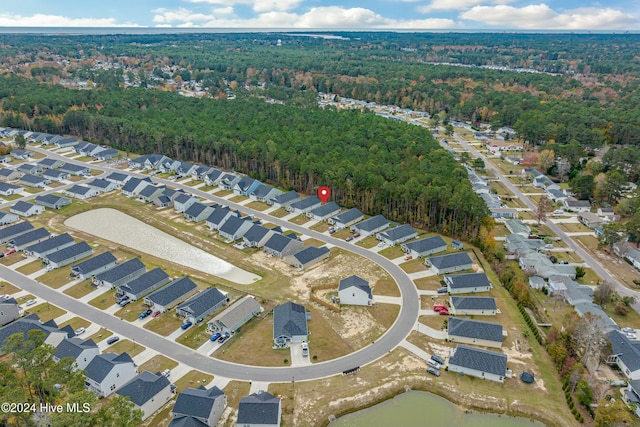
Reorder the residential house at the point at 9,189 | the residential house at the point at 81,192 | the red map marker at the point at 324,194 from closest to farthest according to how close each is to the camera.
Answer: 1. the red map marker at the point at 324,194
2. the residential house at the point at 81,192
3. the residential house at the point at 9,189

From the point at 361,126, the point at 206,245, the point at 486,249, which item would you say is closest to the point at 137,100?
the point at 361,126

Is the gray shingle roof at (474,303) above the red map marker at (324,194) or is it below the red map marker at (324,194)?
below

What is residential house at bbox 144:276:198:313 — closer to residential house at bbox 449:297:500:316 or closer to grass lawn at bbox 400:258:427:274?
grass lawn at bbox 400:258:427:274

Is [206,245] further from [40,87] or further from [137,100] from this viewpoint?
[40,87]

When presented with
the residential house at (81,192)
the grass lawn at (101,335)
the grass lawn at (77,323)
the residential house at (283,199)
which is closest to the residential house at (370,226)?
the residential house at (283,199)

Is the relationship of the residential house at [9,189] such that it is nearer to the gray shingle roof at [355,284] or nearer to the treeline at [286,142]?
the treeline at [286,142]

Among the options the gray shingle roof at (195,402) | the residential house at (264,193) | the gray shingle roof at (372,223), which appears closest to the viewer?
the gray shingle roof at (195,402)

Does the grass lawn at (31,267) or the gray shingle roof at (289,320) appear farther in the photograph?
the grass lawn at (31,267)
